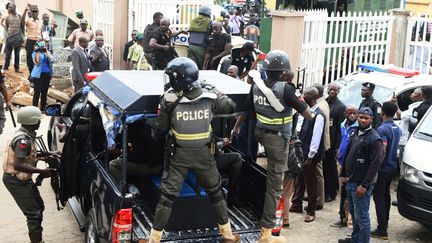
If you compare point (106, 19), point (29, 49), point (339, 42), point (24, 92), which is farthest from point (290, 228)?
point (29, 49)

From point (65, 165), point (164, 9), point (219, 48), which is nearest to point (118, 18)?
point (164, 9)

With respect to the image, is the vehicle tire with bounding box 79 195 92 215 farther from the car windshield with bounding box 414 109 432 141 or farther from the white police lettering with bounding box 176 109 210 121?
the car windshield with bounding box 414 109 432 141

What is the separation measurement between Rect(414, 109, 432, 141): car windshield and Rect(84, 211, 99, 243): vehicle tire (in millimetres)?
4342

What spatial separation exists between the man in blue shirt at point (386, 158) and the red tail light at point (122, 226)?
3.23 meters

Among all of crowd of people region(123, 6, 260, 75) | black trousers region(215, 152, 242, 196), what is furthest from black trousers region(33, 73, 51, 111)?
black trousers region(215, 152, 242, 196)

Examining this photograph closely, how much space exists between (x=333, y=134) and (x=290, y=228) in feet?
4.89

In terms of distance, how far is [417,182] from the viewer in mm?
7242

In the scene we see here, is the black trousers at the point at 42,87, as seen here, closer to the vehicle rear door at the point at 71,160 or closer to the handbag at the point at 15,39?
the handbag at the point at 15,39

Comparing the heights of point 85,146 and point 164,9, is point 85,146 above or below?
below

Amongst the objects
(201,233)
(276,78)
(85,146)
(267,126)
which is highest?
(276,78)

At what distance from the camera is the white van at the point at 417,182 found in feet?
23.3

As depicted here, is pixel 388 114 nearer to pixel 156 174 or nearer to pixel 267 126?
pixel 267 126

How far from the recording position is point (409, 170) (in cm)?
741

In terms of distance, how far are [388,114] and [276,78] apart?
190 centimetres
